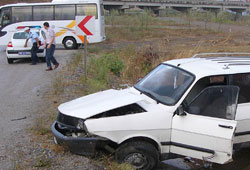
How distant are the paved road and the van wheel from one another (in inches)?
62.0

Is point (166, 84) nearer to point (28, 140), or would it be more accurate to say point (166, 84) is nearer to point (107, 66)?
point (28, 140)

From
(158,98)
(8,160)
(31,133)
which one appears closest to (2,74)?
(31,133)

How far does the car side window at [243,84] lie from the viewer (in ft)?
17.0

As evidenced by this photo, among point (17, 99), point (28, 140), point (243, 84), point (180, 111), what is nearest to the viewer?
point (180, 111)

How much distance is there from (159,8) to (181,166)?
3256 inches

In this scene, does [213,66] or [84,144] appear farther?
[213,66]

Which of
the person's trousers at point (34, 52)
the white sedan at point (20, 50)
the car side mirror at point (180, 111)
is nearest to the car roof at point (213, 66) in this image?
the car side mirror at point (180, 111)

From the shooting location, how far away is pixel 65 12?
24.2 m

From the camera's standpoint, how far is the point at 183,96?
190 inches

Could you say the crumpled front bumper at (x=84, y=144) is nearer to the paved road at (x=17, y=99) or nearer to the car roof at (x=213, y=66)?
the paved road at (x=17, y=99)

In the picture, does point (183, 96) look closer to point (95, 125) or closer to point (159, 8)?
point (95, 125)

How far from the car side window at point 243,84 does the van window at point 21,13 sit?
21457 millimetres

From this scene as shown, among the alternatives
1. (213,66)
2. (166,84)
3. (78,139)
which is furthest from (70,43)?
(78,139)

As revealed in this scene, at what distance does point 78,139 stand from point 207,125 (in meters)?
1.79
